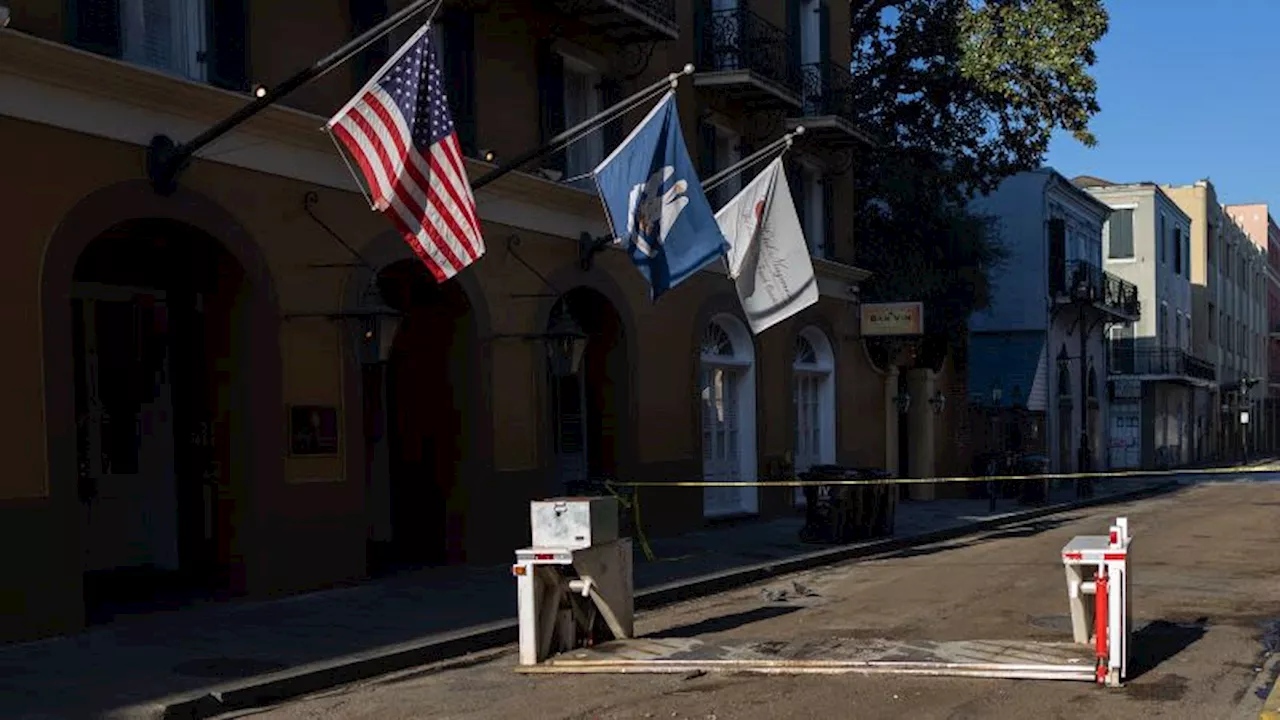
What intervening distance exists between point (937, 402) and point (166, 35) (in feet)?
74.9

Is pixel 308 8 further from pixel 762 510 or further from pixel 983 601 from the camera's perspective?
→ pixel 762 510

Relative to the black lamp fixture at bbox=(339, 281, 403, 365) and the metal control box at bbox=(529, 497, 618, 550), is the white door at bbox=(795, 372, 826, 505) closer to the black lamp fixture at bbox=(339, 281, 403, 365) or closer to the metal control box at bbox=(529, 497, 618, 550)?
the black lamp fixture at bbox=(339, 281, 403, 365)

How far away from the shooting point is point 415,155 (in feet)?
40.9

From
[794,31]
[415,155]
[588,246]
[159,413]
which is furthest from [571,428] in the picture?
[794,31]

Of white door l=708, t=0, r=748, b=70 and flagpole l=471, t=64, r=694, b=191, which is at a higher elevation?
white door l=708, t=0, r=748, b=70

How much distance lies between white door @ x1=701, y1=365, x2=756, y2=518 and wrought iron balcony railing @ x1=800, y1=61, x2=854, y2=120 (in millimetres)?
5627

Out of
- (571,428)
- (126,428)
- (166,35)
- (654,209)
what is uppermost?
(166,35)

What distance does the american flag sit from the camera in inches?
479

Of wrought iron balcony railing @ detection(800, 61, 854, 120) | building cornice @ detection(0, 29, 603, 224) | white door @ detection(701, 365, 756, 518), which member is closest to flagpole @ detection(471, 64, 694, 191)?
building cornice @ detection(0, 29, 603, 224)

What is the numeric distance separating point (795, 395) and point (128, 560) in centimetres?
1435

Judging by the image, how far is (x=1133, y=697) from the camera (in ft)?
28.8

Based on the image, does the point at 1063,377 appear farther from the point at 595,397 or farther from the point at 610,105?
the point at 610,105

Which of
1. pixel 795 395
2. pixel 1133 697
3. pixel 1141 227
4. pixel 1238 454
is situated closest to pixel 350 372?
pixel 1133 697

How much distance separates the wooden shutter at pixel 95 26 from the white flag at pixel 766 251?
7739 mm
